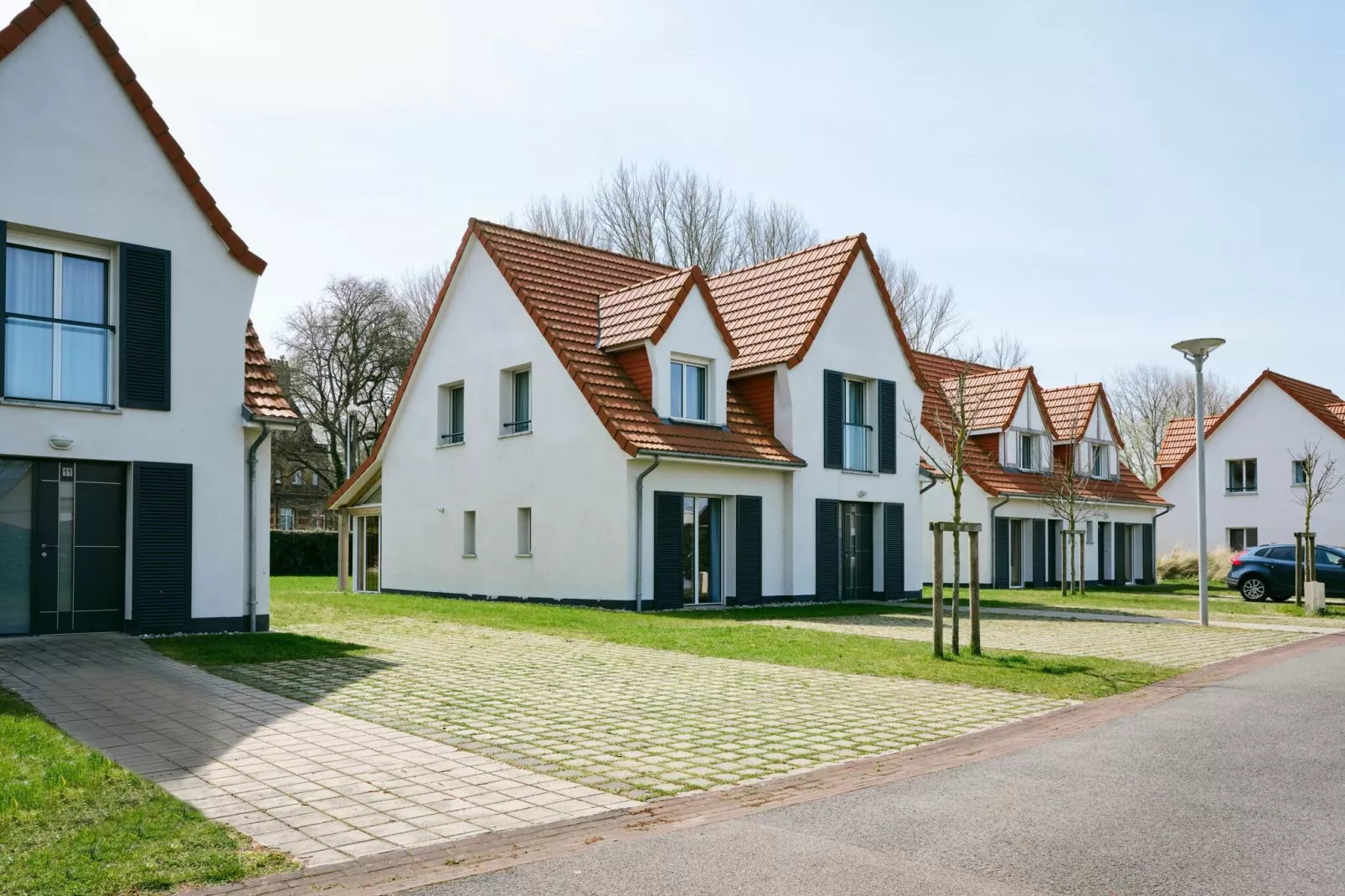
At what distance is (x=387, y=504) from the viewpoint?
29.4 metres

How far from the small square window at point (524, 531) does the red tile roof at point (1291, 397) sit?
1311 inches

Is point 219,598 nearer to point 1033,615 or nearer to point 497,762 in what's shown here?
point 497,762

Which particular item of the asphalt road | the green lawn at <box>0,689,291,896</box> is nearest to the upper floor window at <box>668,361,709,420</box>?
the asphalt road

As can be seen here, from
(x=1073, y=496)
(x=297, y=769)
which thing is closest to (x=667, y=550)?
(x=1073, y=496)

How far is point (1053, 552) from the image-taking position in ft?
127

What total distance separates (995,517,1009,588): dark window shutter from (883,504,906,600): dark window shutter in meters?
8.86

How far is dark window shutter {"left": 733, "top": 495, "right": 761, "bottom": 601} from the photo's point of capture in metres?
24.3

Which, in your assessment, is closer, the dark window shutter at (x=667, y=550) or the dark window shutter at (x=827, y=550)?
the dark window shutter at (x=667, y=550)

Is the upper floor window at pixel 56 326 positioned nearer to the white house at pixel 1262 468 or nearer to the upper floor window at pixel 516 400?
the upper floor window at pixel 516 400

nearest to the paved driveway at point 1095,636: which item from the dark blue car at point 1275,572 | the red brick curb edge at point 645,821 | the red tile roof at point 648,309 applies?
the red brick curb edge at point 645,821

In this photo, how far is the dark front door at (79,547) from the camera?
15250 mm

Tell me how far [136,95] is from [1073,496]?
25775 millimetres

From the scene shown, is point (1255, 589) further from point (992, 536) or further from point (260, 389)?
point (260, 389)

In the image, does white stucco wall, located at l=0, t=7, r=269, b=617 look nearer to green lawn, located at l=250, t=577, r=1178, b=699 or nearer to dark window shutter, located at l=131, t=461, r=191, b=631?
dark window shutter, located at l=131, t=461, r=191, b=631
